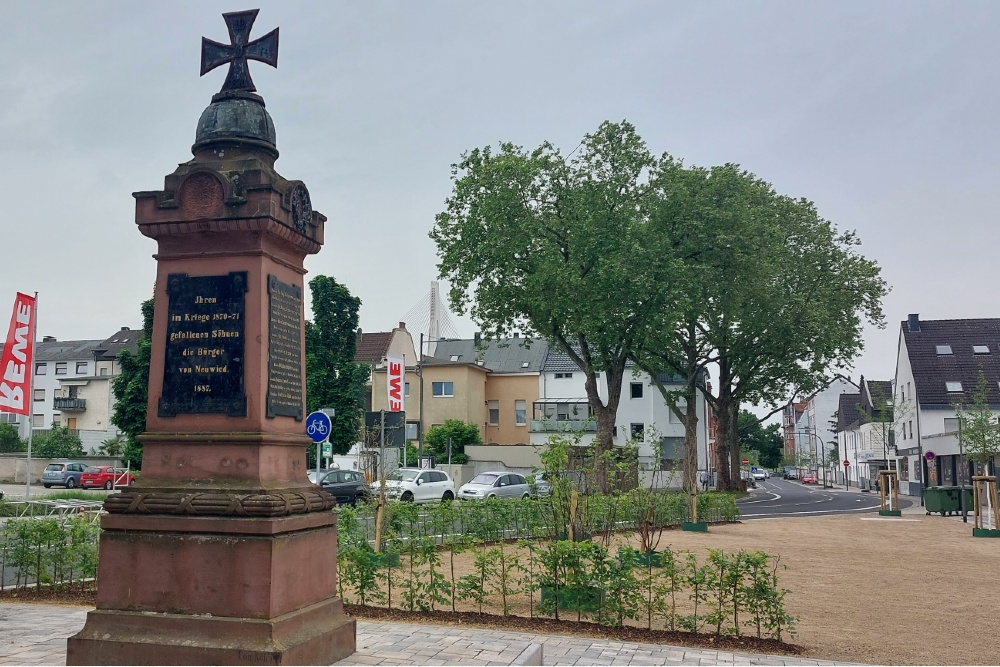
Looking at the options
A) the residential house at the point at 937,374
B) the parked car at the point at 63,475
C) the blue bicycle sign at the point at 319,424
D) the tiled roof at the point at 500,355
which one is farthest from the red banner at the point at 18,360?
the residential house at the point at 937,374

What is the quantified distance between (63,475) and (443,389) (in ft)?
82.4

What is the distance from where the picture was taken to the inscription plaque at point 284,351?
7406mm

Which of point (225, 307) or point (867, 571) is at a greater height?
point (225, 307)

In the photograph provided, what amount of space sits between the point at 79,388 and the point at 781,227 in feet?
193

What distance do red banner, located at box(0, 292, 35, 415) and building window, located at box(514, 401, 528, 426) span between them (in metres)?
45.3

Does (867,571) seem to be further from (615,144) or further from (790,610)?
(615,144)

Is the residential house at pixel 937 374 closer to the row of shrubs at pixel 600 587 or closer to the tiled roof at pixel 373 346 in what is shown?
the tiled roof at pixel 373 346

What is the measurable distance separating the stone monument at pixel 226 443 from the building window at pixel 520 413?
2211 inches

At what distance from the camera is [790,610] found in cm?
1128

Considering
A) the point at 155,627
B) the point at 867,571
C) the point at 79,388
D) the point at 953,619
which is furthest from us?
the point at 79,388

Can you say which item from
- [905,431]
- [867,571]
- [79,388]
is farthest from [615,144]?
[79,388]

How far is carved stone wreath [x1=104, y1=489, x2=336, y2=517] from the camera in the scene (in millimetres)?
6730

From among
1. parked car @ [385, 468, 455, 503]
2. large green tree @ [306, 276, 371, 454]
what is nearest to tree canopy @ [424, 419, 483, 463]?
large green tree @ [306, 276, 371, 454]

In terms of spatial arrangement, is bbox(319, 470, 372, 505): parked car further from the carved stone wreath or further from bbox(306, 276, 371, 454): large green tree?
the carved stone wreath
